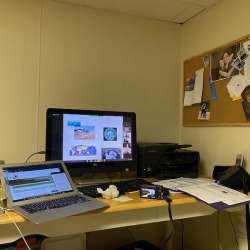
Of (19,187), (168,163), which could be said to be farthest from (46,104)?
(168,163)

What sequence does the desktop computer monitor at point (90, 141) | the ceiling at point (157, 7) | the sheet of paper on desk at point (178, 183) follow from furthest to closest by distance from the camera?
the ceiling at point (157, 7), the desktop computer monitor at point (90, 141), the sheet of paper on desk at point (178, 183)

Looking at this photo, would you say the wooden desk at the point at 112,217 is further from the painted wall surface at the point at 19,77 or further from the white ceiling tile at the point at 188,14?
the white ceiling tile at the point at 188,14

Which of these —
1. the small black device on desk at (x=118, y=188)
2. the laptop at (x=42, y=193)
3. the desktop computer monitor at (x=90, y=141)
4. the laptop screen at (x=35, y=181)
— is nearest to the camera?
the laptop at (x=42, y=193)

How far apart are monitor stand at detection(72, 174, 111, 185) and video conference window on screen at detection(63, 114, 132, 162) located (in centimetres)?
12

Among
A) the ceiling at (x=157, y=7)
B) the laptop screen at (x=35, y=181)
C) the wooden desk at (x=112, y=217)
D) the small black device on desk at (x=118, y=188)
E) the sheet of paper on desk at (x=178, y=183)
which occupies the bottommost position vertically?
the wooden desk at (x=112, y=217)

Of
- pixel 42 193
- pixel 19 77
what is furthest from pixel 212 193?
pixel 19 77

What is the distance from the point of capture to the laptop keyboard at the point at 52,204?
3.40 feet

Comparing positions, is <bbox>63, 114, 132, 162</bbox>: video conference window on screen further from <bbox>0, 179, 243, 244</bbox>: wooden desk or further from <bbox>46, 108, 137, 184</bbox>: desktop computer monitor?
<bbox>0, 179, 243, 244</bbox>: wooden desk

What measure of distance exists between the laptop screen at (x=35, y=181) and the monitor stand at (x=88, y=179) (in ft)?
0.80

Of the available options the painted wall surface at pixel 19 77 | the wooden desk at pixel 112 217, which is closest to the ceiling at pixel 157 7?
the painted wall surface at pixel 19 77

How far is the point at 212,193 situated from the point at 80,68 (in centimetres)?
126

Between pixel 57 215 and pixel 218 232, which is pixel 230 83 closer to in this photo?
pixel 218 232

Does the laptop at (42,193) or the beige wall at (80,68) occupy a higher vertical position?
the beige wall at (80,68)

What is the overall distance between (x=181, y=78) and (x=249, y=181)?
1.12 m
